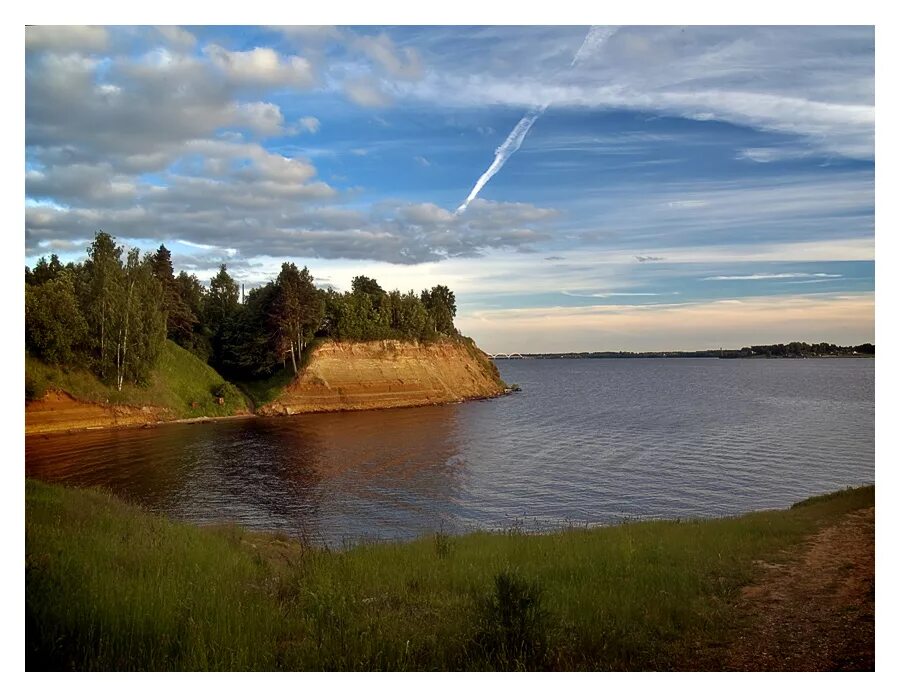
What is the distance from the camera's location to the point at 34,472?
101 feet

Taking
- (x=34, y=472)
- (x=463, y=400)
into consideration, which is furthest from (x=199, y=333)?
(x=34, y=472)

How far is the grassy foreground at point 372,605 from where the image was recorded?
6812mm

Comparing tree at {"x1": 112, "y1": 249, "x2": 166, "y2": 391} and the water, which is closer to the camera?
Answer: the water

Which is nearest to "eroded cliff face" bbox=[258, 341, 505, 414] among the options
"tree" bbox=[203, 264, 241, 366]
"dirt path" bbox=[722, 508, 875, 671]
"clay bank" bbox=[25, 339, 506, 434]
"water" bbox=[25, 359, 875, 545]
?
"clay bank" bbox=[25, 339, 506, 434]

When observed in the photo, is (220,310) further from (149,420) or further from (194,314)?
(149,420)

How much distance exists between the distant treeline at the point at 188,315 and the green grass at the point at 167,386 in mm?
905

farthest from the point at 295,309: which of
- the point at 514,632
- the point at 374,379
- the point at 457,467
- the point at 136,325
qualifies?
the point at 514,632

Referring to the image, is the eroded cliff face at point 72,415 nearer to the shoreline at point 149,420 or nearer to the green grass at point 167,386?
the shoreline at point 149,420

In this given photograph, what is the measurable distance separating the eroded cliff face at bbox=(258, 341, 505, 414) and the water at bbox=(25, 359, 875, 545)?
19.0 feet

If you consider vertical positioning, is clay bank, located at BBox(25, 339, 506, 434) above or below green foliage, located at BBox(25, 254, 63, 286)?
below

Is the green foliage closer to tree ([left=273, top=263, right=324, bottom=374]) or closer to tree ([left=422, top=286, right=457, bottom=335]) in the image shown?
tree ([left=273, top=263, right=324, bottom=374])

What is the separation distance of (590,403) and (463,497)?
54.1 m

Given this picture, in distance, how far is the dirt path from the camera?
22.8 ft

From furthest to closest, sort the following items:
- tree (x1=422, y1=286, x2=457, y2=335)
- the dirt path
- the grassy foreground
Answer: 1. tree (x1=422, y1=286, x2=457, y2=335)
2. the dirt path
3. the grassy foreground
